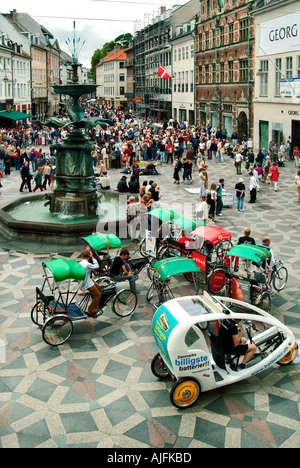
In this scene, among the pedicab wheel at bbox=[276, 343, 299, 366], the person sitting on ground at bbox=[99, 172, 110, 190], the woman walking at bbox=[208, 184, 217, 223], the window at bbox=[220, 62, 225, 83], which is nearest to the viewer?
the pedicab wheel at bbox=[276, 343, 299, 366]

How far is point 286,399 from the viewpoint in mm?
6988

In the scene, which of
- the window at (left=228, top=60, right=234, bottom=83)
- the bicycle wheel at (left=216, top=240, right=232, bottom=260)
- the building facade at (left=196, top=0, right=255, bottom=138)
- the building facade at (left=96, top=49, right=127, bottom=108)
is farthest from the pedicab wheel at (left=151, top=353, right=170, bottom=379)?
the building facade at (left=96, top=49, right=127, bottom=108)

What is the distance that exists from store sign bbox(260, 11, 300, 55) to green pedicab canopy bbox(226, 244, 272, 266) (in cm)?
2324

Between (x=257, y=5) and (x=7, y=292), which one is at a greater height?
(x=257, y=5)

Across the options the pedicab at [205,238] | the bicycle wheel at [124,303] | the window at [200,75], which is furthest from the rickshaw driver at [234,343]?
the window at [200,75]

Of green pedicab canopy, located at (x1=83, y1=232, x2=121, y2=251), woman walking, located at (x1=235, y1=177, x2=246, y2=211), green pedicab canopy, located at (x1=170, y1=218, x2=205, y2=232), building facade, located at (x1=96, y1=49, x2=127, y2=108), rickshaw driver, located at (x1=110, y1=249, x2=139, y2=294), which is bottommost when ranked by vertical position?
rickshaw driver, located at (x1=110, y1=249, x2=139, y2=294)

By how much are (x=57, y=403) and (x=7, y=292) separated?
460 centimetres

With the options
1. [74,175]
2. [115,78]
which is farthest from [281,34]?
[115,78]

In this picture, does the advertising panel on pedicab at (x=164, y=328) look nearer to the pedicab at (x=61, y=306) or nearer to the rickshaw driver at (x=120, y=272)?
the pedicab at (x=61, y=306)

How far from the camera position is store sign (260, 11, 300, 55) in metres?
29.4

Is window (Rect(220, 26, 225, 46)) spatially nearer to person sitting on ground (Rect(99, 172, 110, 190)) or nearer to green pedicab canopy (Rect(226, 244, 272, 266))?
person sitting on ground (Rect(99, 172, 110, 190))

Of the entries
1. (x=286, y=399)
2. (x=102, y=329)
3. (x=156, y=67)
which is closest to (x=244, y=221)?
(x=102, y=329)

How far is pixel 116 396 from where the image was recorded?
7082 mm

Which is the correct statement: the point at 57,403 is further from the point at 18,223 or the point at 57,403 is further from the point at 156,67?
the point at 156,67
